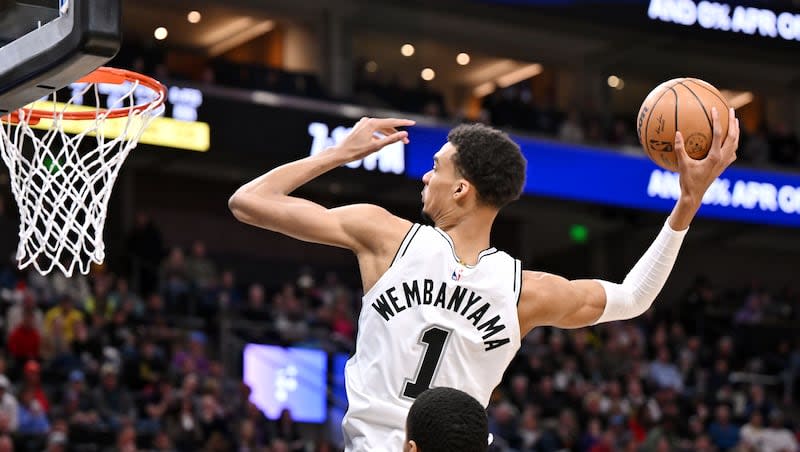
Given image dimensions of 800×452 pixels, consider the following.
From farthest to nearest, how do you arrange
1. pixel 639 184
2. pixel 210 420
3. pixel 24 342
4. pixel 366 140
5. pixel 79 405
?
1. pixel 639 184
2. pixel 24 342
3. pixel 210 420
4. pixel 79 405
5. pixel 366 140

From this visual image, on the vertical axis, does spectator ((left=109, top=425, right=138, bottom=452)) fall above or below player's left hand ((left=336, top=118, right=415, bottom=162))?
below

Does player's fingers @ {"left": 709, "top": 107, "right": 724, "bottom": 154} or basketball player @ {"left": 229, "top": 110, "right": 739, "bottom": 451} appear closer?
basketball player @ {"left": 229, "top": 110, "right": 739, "bottom": 451}

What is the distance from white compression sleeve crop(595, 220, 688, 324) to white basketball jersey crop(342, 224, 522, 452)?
37 cm

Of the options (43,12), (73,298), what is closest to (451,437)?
(43,12)

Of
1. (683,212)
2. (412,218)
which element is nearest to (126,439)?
(683,212)

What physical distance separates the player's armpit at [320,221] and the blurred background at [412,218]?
24.0 ft

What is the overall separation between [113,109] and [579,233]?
20.2 meters

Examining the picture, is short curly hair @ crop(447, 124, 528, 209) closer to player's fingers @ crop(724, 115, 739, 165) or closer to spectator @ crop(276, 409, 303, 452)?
player's fingers @ crop(724, 115, 739, 165)

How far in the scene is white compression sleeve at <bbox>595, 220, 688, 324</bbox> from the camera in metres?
4.23

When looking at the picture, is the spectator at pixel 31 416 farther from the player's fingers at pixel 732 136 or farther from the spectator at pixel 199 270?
the player's fingers at pixel 732 136

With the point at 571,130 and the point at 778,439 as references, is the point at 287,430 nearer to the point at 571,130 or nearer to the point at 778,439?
the point at 778,439

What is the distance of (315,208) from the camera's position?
395 centimetres

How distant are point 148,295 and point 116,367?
3709 millimetres

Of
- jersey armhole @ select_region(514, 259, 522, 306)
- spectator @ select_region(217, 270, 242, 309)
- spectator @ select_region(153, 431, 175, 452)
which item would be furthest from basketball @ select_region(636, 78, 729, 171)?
spectator @ select_region(217, 270, 242, 309)
